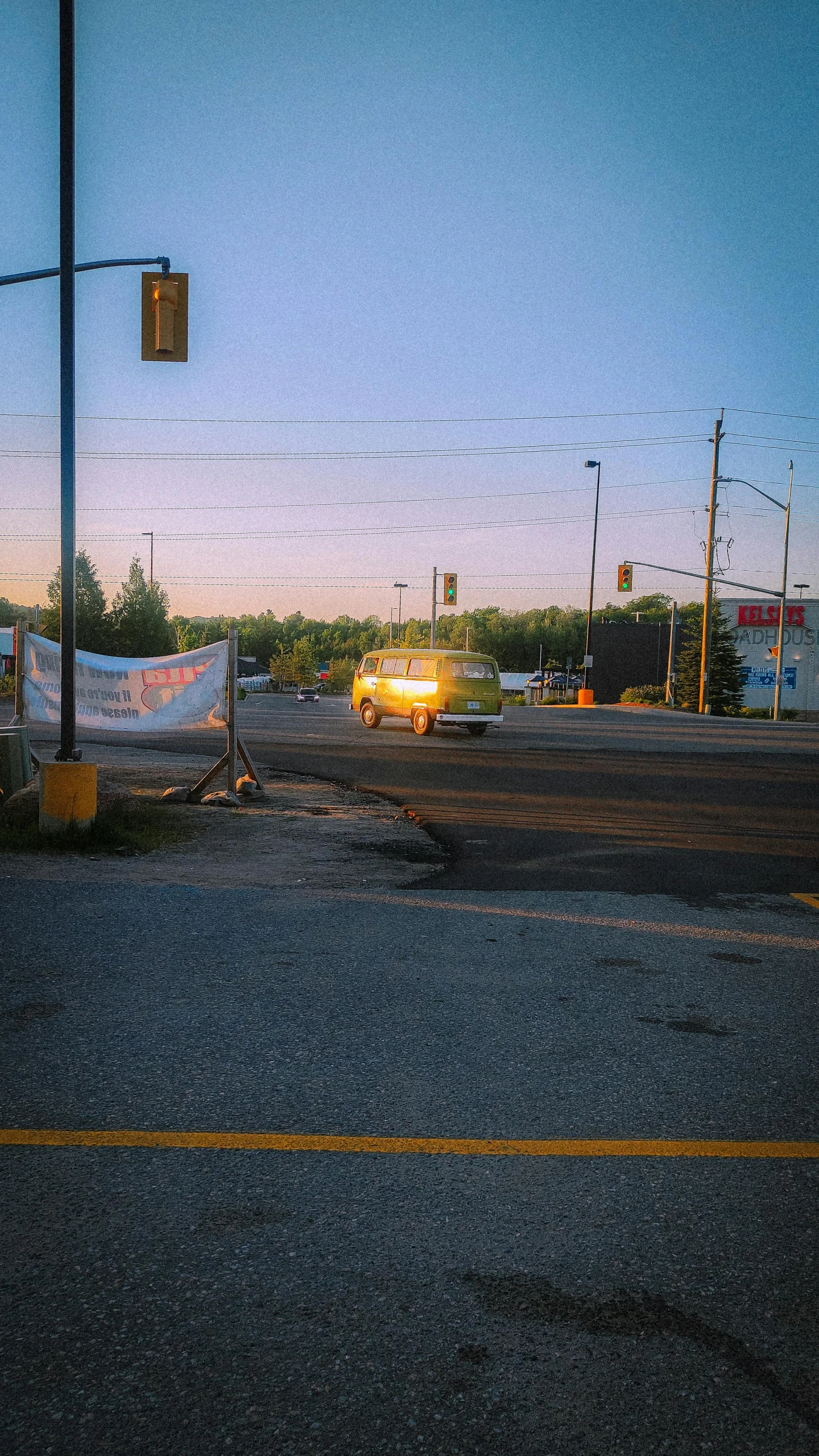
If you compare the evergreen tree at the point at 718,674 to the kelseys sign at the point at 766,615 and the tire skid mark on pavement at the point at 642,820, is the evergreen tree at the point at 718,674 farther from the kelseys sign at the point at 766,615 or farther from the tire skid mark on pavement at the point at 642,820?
the tire skid mark on pavement at the point at 642,820

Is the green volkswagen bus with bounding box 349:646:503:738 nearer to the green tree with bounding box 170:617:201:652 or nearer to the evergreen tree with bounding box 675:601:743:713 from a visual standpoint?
the evergreen tree with bounding box 675:601:743:713

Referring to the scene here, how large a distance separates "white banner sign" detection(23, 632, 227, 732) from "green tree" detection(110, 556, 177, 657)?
50309mm

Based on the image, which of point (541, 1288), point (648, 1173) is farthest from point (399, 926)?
point (541, 1288)

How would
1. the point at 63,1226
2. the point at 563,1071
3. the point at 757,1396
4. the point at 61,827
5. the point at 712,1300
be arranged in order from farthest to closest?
1. the point at 61,827
2. the point at 563,1071
3. the point at 63,1226
4. the point at 712,1300
5. the point at 757,1396

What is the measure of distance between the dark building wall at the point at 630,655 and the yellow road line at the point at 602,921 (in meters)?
82.5

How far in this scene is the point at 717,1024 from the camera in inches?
185

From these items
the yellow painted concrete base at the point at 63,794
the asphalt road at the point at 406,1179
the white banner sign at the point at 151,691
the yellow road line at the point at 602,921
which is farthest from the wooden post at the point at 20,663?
the yellow road line at the point at 602,921

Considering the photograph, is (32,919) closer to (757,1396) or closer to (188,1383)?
(188,1383)

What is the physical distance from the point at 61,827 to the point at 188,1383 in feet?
23.7

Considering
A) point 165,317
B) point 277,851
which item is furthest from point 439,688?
point 277,851

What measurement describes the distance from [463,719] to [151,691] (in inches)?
489

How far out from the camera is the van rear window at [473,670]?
76.6 ft

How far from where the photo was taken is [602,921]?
668 cm

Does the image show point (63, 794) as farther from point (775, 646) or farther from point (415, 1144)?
point (775, 646)
